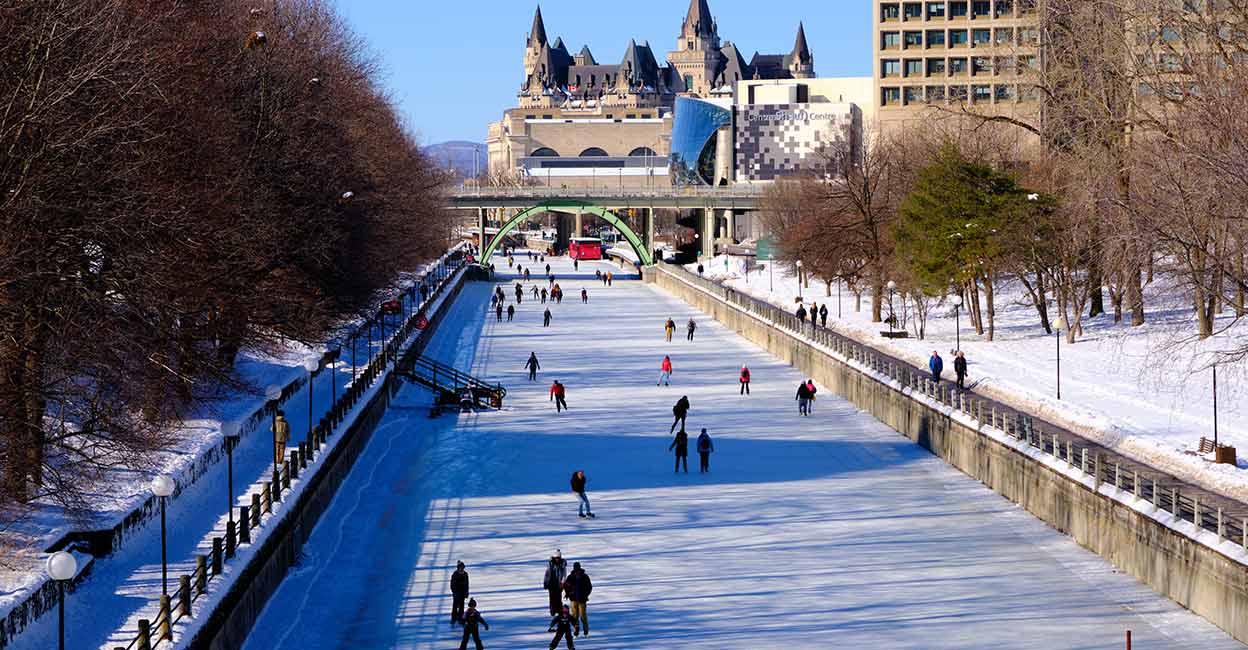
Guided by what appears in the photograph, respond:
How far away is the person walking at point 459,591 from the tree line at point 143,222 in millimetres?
5096

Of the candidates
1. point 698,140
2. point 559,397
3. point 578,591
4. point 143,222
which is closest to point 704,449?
point 559,397

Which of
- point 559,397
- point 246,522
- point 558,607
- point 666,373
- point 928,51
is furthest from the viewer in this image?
point 928,51

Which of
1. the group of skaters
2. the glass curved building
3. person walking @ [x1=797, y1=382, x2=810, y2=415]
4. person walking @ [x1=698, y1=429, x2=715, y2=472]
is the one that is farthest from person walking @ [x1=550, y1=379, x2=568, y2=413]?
the glass curved building

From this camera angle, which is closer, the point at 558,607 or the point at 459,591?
the point at 558,607

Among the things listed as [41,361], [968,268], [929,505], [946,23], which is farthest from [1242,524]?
[946,23]

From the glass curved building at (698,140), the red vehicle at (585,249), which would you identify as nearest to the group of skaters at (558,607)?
the red vehicle at (585,249)

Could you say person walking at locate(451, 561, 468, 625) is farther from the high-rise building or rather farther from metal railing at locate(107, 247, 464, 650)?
the high-rise building

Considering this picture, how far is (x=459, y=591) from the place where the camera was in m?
23.8

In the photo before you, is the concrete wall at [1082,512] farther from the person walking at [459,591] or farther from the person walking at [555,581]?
the person walking at [459,591]

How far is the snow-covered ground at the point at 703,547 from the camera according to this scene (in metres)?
23.6

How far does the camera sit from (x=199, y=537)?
25.5 metres

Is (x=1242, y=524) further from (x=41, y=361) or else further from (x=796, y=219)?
(x=796, y=219)

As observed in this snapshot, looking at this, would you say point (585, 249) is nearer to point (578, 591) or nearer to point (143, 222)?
point (143, 222)

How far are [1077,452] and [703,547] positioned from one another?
7330 mm
